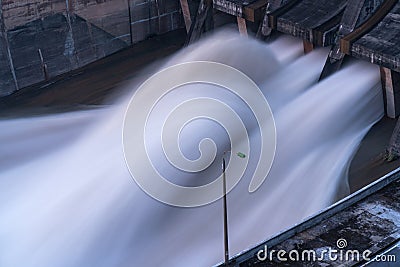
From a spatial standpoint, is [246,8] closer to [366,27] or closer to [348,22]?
[348,22]

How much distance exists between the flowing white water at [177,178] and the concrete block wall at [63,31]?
270cm

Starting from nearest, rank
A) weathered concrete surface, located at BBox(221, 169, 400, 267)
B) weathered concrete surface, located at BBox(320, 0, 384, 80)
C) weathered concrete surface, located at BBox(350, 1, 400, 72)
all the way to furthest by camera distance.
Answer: weathered concrete surface, located at BBox(221, 169, 400, 267) < weathered concrete surface, located at BBox(350, 1, 400, 72) < weathered concrete surface, located at BBox(320, 0, 384, 80)

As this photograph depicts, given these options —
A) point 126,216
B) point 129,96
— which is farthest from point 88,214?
point 129,96

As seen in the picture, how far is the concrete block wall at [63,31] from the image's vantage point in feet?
78.6

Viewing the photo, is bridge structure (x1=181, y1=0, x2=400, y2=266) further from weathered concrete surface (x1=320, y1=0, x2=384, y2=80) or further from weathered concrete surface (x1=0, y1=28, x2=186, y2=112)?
weathered concrete surface (x1=0, y1=28, x2=186, y2=112)

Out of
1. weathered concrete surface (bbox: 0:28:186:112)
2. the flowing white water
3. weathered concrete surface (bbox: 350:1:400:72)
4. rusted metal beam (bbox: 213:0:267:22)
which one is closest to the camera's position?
the flowing white water

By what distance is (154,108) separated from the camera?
22156 mm

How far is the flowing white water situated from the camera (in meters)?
16.0

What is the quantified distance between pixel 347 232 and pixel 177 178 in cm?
771

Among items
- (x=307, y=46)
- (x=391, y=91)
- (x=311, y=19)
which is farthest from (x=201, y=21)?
(x=391, y=91)

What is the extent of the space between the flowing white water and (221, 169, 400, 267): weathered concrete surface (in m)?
3.98

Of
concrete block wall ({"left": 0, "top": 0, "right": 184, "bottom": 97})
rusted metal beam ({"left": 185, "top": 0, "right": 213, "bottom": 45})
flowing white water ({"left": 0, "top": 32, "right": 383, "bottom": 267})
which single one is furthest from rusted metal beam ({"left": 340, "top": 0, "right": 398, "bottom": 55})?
concrete block wall ({"left": 0, "top": 0, "right": 184, "bottom": 97})

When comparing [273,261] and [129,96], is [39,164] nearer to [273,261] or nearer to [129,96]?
[129,96]

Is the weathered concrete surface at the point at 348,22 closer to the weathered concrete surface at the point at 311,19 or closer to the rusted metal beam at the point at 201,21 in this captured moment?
the weathered concrete surface at the point at 311,19
